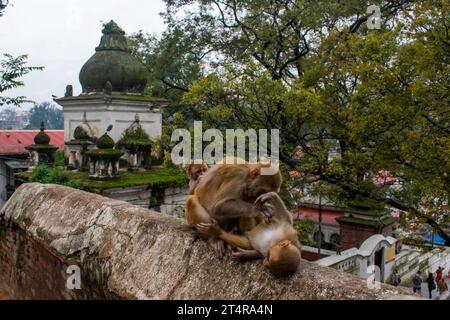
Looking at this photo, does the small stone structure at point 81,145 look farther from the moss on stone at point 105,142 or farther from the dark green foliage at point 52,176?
the moss on stone at point 105,142

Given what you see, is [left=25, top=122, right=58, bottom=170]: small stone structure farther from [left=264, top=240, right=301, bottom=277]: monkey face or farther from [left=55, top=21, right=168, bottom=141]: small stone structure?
[left=264, top=240, right=301, bottom=277]: monkey face

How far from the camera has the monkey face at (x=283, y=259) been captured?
2.11 metres

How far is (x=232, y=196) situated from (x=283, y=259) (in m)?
0.59

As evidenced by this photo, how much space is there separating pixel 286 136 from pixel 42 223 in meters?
7.05

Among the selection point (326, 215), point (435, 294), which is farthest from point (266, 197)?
point (326, 215)

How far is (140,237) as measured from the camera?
2936 mm

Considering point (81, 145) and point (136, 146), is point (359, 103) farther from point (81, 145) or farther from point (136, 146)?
point (81, 145)

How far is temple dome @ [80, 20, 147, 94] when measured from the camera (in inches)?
488

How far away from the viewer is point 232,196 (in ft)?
8.44

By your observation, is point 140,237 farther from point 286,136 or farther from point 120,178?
point 120,178

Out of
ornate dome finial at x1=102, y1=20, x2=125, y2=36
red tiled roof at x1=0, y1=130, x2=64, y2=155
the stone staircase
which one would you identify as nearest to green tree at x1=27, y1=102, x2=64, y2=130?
red tiled roof at x1=0, y1=130, x2=64, y2=155

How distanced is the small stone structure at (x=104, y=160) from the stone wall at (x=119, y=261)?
248 inches

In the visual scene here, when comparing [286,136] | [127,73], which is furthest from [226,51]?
[286,136]

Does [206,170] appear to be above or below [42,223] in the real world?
above
